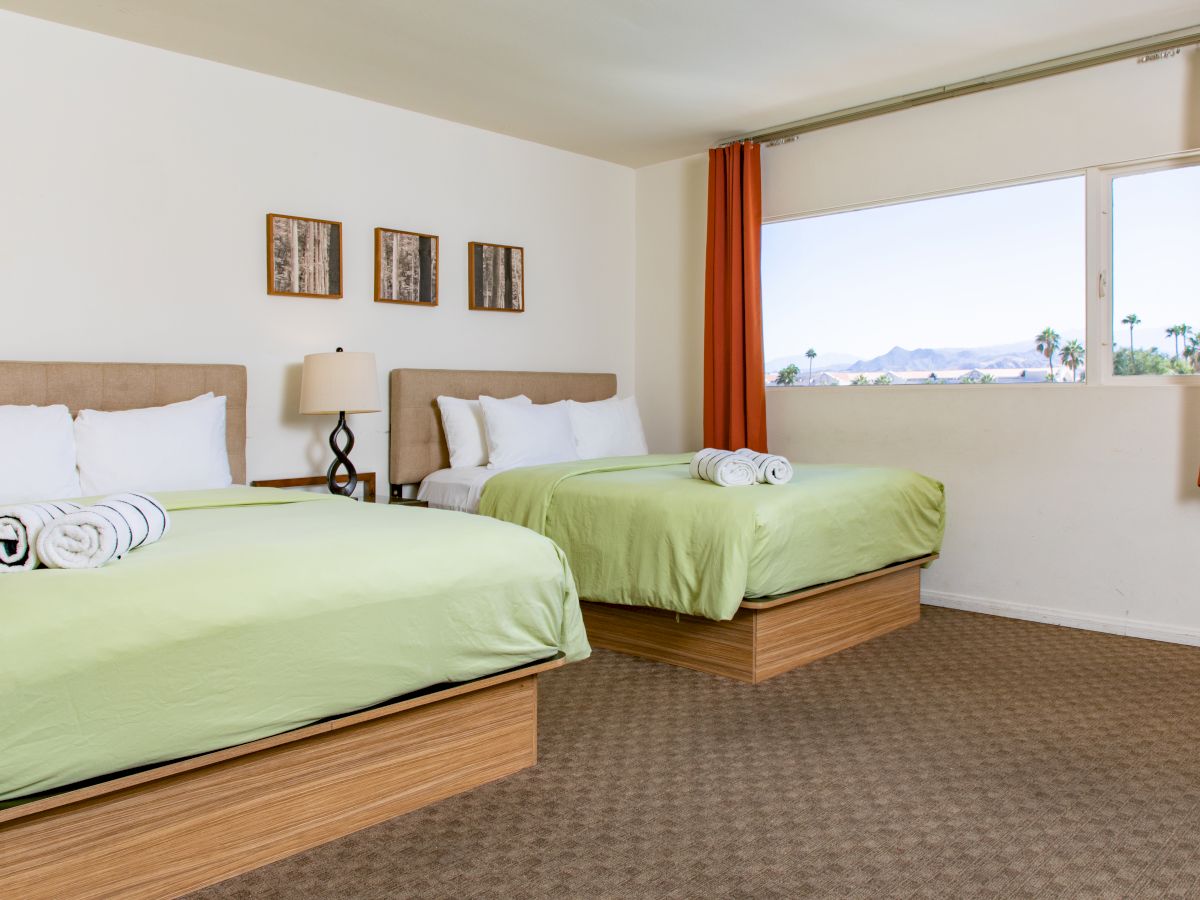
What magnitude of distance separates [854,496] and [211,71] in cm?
312

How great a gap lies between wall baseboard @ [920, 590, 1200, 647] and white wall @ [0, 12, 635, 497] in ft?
8.04

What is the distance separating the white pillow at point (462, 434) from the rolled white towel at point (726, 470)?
130 cm

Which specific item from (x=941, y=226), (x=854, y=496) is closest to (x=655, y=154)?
(x=941, y=226)

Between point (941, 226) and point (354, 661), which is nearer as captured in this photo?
point (354, 661)

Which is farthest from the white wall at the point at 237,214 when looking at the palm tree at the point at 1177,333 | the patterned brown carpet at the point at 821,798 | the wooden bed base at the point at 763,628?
the palm tree at the point at 1177,333

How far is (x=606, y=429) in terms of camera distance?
193 inches

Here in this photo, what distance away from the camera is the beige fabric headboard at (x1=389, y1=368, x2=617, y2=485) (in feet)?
14.8

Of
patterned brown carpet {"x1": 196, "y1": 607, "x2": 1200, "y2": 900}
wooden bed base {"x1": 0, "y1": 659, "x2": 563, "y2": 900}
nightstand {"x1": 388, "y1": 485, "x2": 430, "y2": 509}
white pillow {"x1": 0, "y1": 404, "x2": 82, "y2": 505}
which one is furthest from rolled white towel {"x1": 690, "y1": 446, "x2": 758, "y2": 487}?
white pillow {"x1": 0, "y1": 404, "x2": 82, "y2": 505}

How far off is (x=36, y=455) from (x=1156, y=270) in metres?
4.26

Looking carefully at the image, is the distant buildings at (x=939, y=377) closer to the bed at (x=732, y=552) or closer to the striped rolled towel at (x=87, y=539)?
the bed at (x=732, y=552)

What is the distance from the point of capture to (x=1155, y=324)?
3893mm

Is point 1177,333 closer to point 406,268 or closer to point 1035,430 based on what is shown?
point 1035,430

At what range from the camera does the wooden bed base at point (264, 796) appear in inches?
65.8

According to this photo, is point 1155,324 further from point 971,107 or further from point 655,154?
point 655,154
